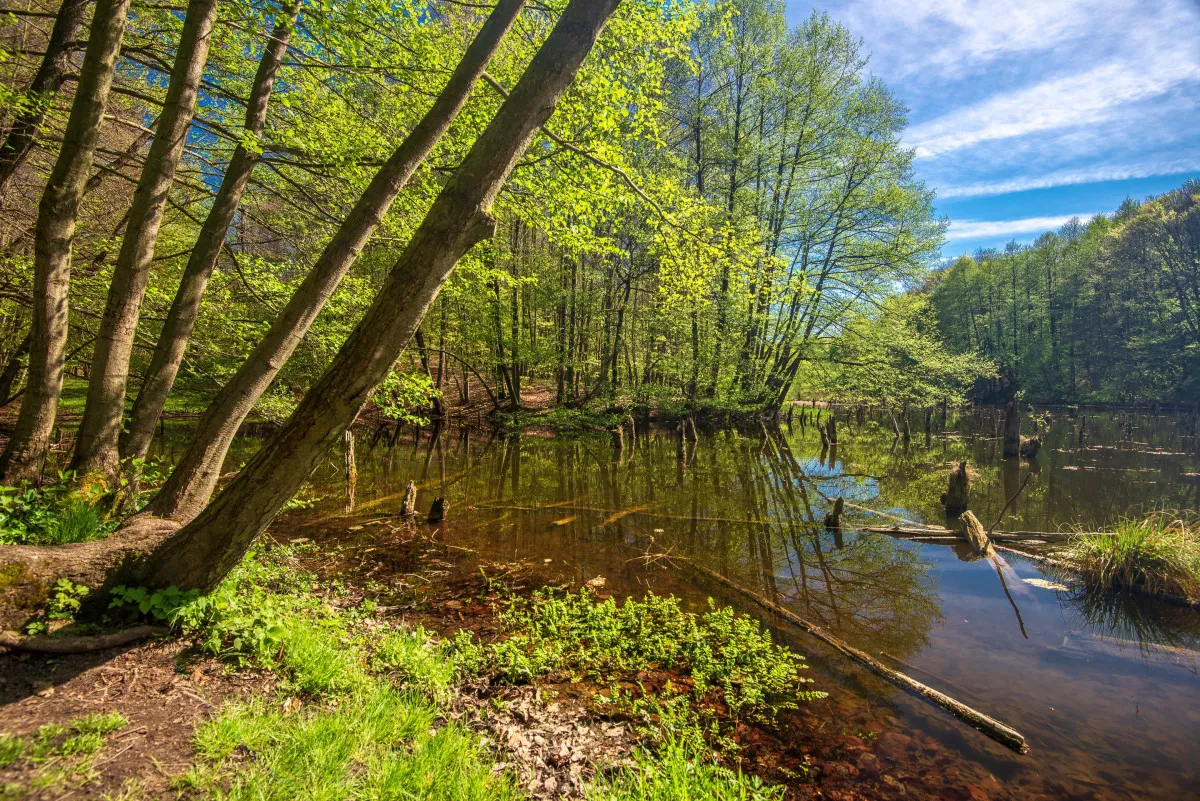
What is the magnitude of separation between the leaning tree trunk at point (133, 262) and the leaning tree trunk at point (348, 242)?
5.53ft

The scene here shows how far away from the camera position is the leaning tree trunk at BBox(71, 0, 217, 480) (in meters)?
4.55

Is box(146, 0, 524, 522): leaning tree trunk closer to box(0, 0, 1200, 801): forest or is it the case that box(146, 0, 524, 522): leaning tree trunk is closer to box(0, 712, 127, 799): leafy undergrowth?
box(0, 0, 1200, 801): forest

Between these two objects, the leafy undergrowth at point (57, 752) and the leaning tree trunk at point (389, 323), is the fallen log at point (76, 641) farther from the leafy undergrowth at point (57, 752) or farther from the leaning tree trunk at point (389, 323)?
the leafy undergrowth at point (57, 752)

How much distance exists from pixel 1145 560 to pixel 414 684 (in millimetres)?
9307

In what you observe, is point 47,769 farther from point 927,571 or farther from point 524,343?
point 524,343

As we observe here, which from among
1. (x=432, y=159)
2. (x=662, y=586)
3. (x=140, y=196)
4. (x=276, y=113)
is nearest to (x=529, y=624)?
(x=662, y=586)

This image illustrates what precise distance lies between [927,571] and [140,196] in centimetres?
1092

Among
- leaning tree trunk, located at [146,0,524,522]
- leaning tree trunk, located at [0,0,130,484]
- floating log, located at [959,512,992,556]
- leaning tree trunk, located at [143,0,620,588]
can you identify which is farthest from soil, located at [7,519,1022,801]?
floating log, located at [959,512,992,556]

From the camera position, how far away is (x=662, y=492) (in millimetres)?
11523

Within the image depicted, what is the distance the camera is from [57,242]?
454 cm

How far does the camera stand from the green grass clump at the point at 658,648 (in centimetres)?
414

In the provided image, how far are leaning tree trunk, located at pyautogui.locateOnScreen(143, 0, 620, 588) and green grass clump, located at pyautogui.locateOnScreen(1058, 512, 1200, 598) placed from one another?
30.0 feet

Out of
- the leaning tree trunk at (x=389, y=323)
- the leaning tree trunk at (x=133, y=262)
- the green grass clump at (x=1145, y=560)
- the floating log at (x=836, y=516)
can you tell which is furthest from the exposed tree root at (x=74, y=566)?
the green grass clump at (x=1145, y=560)

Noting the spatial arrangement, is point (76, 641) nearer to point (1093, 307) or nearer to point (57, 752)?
point (57, 752)
